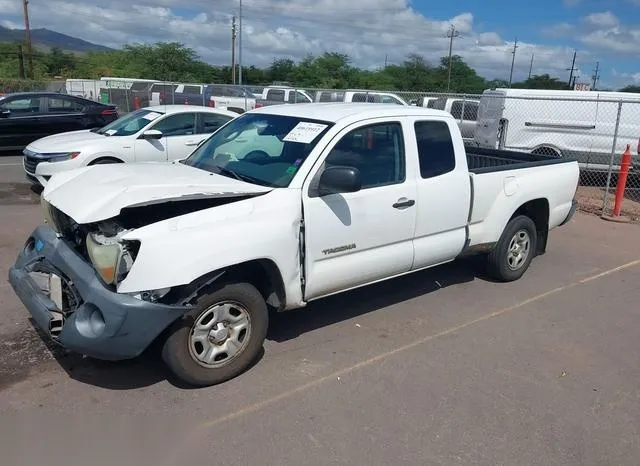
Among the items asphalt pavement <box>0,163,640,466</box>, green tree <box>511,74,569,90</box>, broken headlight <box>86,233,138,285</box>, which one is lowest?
asphalt pavement <box>0,163,640,466</box>

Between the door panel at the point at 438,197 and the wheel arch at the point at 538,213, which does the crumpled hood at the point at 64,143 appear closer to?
the door panel at the point at 438,197

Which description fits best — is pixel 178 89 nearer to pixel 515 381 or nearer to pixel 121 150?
pixel 121 150

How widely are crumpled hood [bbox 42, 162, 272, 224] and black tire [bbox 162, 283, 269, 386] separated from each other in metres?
0.65

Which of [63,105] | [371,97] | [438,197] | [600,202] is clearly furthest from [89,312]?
[371,97]

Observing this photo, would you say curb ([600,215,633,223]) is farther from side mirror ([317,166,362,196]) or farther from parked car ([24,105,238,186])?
side mirror ([317,166,362,196])

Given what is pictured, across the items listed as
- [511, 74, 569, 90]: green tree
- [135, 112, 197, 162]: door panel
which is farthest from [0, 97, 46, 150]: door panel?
[511, 74, 569, 90]: green tree

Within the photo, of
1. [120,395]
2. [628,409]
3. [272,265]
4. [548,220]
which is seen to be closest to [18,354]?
[120,395]

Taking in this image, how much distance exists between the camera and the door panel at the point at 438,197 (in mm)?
4832

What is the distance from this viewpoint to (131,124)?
31.8 feet

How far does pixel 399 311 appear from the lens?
204 inches

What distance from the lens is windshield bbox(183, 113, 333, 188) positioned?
4211 millimetres

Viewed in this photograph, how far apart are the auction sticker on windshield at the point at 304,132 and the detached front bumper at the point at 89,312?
1657 millimetres

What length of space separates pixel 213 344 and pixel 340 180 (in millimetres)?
1391

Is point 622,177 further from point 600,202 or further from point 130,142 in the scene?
point 130,142
